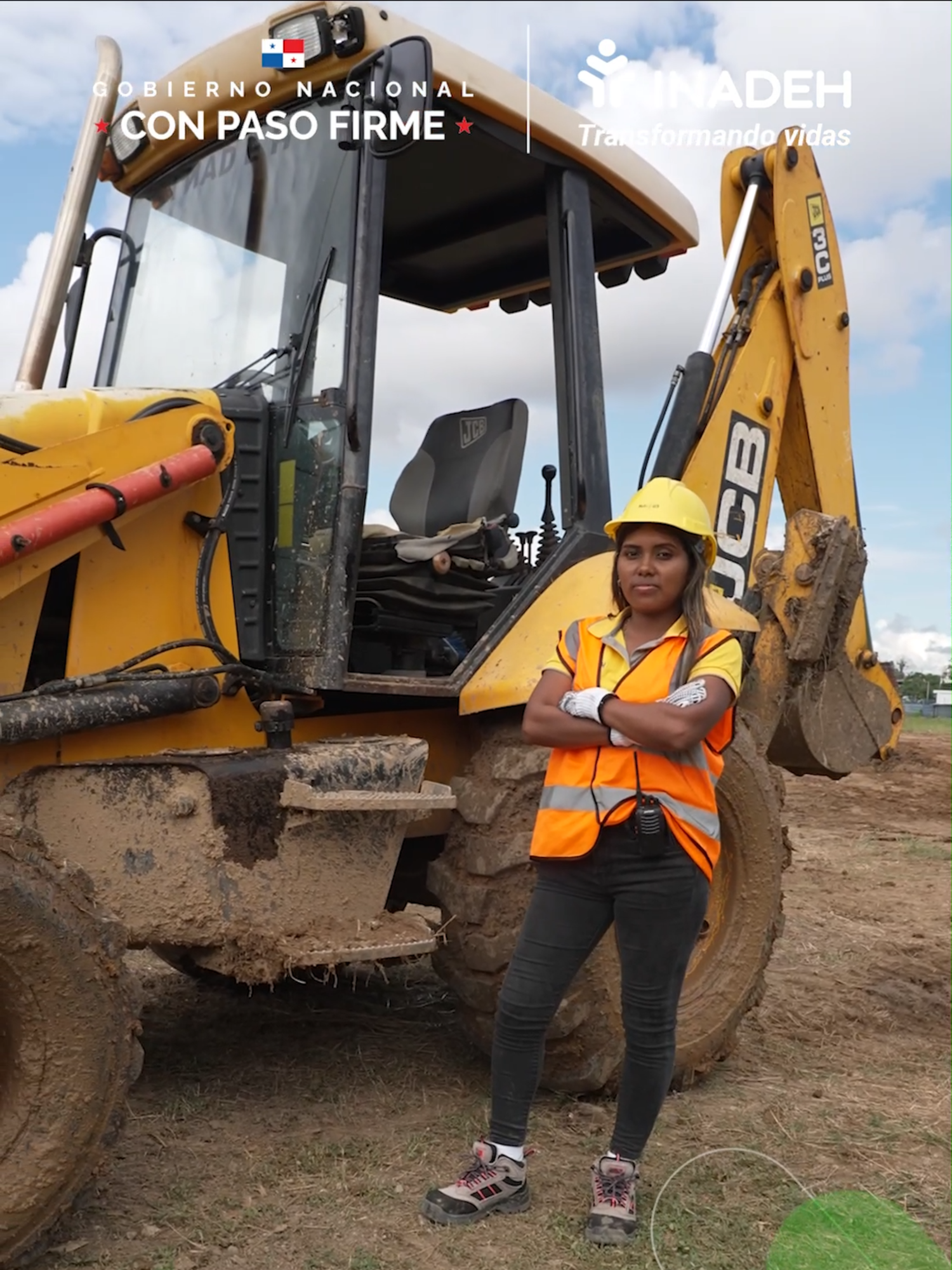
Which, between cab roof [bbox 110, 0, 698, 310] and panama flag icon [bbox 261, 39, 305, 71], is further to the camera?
cab roof [bbox 110, 0, 698, 310]

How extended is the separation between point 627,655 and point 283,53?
206 cm

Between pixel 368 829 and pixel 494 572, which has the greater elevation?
pixel 494 572

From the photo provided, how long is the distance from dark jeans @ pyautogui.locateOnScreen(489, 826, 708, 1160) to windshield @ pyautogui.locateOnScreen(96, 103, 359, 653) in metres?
1.10

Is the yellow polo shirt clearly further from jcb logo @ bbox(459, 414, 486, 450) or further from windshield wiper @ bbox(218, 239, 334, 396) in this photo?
jcb logo @ bbox(459, 414, 486, 450)

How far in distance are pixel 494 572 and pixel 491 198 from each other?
1.43m

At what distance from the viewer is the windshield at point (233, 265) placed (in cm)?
376

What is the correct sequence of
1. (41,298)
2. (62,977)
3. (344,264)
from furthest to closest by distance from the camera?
(41,298)
(344,264)
(62,977)

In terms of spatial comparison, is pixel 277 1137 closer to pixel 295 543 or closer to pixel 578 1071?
pixel 578 1071

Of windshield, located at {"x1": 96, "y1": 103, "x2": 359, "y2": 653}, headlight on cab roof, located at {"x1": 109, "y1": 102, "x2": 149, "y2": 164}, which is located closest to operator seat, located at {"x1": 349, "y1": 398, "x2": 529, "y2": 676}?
windshield, located at {"x1": 96, "y1": 103, "x2": 359, "y2": 653}

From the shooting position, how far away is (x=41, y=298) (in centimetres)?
399

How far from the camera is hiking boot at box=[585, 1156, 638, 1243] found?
294 cm

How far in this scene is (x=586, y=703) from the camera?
9.59ft

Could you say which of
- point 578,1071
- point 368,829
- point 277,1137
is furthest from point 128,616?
point 578,1071

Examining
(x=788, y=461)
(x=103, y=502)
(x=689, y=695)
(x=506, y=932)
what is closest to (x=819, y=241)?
(x=788, y=461)
